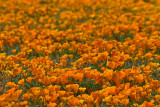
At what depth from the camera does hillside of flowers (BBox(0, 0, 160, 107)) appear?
2.94m

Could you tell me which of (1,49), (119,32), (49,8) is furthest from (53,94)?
(49,8)

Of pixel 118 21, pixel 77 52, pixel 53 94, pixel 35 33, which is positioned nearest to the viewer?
pixel 53 94

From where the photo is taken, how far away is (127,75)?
343 centimetres

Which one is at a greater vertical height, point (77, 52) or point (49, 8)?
point (49, 8)

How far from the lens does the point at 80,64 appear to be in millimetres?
3943

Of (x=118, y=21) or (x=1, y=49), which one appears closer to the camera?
(x=1, y=49)

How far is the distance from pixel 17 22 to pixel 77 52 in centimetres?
272

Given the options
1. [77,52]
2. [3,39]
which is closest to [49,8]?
[3,39]

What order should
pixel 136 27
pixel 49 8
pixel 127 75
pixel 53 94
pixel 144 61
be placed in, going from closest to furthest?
pixel 53 94 < pixel 127 75 < pixel 144 61 < pixel 136 27 < pixel 49 8

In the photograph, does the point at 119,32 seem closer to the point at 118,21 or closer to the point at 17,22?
the point at 118,21

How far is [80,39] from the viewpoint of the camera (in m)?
5.35

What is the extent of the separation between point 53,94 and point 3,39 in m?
2.92

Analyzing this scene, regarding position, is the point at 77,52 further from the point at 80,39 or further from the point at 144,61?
the point at 144,61

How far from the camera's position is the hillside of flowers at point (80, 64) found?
2.94m
